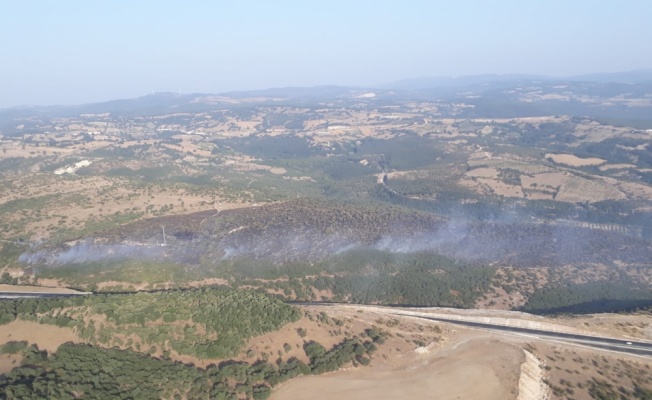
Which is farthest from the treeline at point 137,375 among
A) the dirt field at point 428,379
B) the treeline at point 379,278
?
the treeline at point 379,278

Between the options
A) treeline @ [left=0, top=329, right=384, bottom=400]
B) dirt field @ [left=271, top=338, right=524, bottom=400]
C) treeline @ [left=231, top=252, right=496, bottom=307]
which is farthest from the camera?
treeline @ [left=231, top=252, right=496, bottom=307]

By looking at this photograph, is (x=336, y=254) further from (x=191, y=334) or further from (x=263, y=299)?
(x=191, y=334)

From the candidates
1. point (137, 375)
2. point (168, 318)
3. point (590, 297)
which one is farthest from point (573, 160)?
point (137, 375)

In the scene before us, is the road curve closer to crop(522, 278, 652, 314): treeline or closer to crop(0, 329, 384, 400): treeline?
crop(522, 278, 652, 314): treeline

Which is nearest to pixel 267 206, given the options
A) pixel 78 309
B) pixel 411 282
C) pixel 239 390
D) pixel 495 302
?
pixel 411 282

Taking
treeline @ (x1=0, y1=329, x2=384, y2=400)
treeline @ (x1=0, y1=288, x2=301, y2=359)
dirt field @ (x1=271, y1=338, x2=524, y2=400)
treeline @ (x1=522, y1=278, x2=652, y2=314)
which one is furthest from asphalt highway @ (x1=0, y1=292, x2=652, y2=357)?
treeline @ (x1=0, y1=288, x2=301, y2=359)
